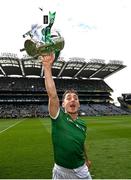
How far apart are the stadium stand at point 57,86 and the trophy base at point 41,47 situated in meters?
88.6

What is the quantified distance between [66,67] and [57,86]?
47.0 ft

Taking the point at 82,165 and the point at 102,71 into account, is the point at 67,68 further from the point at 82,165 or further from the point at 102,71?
the point at 82,165

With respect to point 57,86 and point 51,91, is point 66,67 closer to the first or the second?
point 57,86

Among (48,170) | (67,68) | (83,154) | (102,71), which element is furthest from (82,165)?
(102,71)

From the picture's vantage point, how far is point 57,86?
11862 centimetres

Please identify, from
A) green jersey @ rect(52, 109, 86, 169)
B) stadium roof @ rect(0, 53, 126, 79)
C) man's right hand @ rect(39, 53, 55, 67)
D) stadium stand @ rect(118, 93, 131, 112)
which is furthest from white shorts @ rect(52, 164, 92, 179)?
stadium stand @ rect(118, 93, 131, 112)

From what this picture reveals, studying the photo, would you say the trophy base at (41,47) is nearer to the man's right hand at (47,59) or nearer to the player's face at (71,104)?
the man's right hand at (47,59)

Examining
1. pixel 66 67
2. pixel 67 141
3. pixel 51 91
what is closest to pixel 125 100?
pixel 66 67

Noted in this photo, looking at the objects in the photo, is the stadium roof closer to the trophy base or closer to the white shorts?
the white shorts

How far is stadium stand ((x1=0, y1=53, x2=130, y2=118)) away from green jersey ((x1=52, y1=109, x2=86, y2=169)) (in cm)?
8796

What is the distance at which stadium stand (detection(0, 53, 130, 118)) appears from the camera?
102 meters

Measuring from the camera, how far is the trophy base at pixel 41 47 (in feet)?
16.8

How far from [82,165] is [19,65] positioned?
308 feet

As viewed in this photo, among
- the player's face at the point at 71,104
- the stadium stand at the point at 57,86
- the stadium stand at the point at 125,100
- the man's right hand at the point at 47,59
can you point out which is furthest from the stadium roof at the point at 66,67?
the man's right hand at the point at 47,59
